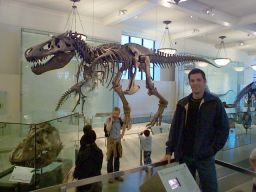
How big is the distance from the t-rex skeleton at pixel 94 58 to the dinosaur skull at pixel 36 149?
123 centimetres

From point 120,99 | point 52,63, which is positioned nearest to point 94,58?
point 52,63

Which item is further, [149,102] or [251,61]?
[251,61]

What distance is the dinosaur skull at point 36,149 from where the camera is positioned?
10.3 feet

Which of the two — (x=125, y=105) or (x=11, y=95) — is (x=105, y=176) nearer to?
(x=125, y=105)

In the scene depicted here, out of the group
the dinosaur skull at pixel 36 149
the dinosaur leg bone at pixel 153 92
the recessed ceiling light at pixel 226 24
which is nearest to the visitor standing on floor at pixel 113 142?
the dinosaur leg bone at pixel 153 92

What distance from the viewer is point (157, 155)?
20.4ft

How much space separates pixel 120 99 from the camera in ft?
22.5

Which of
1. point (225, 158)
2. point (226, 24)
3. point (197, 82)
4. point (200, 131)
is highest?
point (226, 24)

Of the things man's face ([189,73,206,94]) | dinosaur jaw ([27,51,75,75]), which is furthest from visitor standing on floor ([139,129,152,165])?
man's face ([189,73,206,94])

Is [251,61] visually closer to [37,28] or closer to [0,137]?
[37,28]

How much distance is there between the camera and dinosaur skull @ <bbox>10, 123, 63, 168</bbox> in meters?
3.15

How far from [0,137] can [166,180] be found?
8.32ft

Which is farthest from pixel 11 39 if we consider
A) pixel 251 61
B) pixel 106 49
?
pixel 251 61

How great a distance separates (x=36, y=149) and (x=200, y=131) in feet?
6.40
